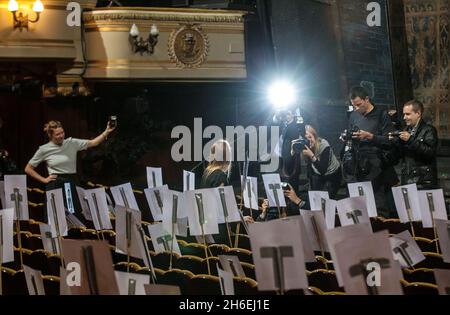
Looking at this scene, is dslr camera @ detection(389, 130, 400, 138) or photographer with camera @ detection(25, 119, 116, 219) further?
photographer with camera @ detection(25, 119, 116, 219)

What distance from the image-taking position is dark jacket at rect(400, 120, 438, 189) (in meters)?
8.35

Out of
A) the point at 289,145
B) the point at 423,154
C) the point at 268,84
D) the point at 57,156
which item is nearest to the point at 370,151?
the point at 423,154

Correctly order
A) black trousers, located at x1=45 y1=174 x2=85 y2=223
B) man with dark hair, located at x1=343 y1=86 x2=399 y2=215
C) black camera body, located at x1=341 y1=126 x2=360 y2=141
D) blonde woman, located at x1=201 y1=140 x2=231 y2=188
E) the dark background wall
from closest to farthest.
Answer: blonde woman, located at x1=201 y1=140 x2=231 y2=188, black camera body, located at x1=341 y1=126 x2=360 y2=141, man with dark hair, located at x1=343 y1=86 x2=399 y2=215, black trousers, located at x1=45 y1=174 x2=85 y2=223, the dark background wall

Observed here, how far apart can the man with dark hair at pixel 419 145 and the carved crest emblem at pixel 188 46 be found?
6.19m

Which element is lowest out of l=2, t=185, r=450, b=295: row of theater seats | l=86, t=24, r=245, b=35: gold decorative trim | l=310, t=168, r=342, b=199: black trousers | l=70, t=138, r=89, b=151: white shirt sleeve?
l=2, t=185, r=450, b=295: row of theater seats

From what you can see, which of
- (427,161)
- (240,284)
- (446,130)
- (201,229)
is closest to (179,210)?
(201,229)

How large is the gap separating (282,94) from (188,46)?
5.52 ft

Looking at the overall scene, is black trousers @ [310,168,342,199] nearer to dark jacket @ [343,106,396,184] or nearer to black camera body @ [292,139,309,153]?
dark jacket @ [343,106,396,184]

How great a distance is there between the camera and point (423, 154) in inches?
330

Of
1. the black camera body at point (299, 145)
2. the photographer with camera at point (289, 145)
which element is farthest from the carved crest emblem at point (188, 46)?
the black camera body at point (299, 145)

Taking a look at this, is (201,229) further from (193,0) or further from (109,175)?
(193,0)

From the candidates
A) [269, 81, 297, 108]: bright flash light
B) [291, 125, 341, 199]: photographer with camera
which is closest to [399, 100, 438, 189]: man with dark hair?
[291, 125, 341, 199]: photographer with camera

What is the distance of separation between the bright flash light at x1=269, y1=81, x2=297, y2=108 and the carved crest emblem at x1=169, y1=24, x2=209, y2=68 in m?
1.20

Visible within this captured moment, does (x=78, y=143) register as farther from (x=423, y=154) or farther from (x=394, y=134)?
(x=423, y=154)
